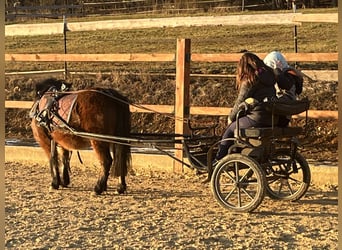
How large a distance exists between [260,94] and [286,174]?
874 mm

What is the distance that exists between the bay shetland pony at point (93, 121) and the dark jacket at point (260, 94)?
53.3 inches

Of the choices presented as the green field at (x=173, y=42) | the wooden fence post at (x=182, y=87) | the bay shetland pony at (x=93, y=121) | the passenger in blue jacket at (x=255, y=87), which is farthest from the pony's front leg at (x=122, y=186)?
the green field at (x=173, y=42)

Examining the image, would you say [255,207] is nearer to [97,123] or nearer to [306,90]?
[97,123]

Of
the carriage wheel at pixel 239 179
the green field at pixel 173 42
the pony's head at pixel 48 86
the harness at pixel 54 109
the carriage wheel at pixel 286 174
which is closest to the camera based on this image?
the carriage wheel at pixel 239 179

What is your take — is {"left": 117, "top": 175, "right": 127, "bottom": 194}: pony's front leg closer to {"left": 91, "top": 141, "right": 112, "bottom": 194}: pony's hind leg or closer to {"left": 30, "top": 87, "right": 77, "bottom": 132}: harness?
{"left": 91, "top": 141, "right": 112, "bottom": 194}: pony's hind leg

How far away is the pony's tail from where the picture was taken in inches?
250

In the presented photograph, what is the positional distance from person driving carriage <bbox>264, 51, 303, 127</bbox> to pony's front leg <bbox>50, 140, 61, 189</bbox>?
257cm

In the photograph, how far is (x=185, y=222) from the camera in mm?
5328

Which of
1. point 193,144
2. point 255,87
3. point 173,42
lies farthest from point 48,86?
point 173,42

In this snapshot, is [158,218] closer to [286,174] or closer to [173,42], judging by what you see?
[286,174]

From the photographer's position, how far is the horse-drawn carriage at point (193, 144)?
5465 millimetres

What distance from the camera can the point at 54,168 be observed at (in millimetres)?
6832

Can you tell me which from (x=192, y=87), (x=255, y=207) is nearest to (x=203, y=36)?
(x=192, y=87)

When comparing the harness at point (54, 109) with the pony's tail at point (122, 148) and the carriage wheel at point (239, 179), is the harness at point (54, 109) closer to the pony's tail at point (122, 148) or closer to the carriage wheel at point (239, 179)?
the pony's tail at point (122, 148)
